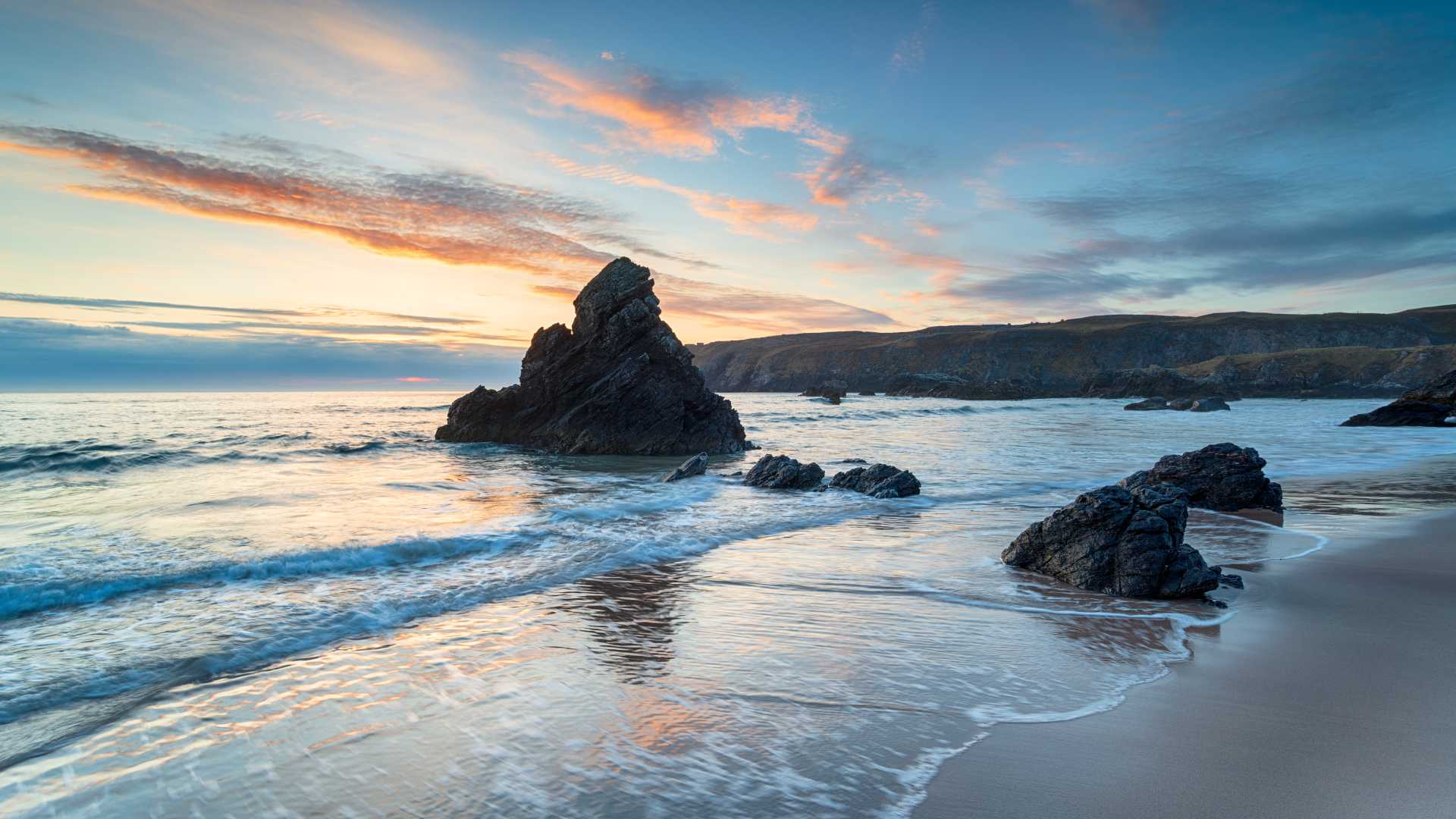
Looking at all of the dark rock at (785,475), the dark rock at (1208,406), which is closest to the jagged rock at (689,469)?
the dark rock at (785,475)

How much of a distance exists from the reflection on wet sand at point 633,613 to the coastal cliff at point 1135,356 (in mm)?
94791

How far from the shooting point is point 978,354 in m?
152

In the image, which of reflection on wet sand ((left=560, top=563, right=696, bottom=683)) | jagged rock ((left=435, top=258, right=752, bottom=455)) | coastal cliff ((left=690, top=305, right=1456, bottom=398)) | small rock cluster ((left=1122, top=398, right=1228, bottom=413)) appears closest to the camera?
reflection on wet sand ((left=560, top=563, right=696, bottom=683))

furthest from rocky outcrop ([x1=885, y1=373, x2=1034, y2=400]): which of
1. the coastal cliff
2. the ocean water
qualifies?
the ocean water

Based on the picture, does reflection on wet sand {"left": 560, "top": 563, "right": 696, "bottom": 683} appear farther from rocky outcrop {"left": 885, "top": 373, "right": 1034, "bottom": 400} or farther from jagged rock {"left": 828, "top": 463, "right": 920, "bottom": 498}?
rocky outcrop {"left": 885, "top": 373, "right": 1034, "bottom": 400}

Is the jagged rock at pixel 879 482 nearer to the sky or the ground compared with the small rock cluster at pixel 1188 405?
nearer to the ground

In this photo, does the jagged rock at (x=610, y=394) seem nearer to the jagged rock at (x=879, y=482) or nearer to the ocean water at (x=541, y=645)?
the jagged rock at (x=879, y=482)

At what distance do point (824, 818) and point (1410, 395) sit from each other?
5002cm

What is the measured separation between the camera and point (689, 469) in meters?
19.5

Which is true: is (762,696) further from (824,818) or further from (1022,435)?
(1022,435)

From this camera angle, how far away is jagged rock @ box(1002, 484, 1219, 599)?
7.36 meters

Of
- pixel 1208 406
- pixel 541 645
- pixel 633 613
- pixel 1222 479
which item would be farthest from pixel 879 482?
pixel 1208 406

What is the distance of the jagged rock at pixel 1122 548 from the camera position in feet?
24.1

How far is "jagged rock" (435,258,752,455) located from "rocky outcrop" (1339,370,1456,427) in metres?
34.6
